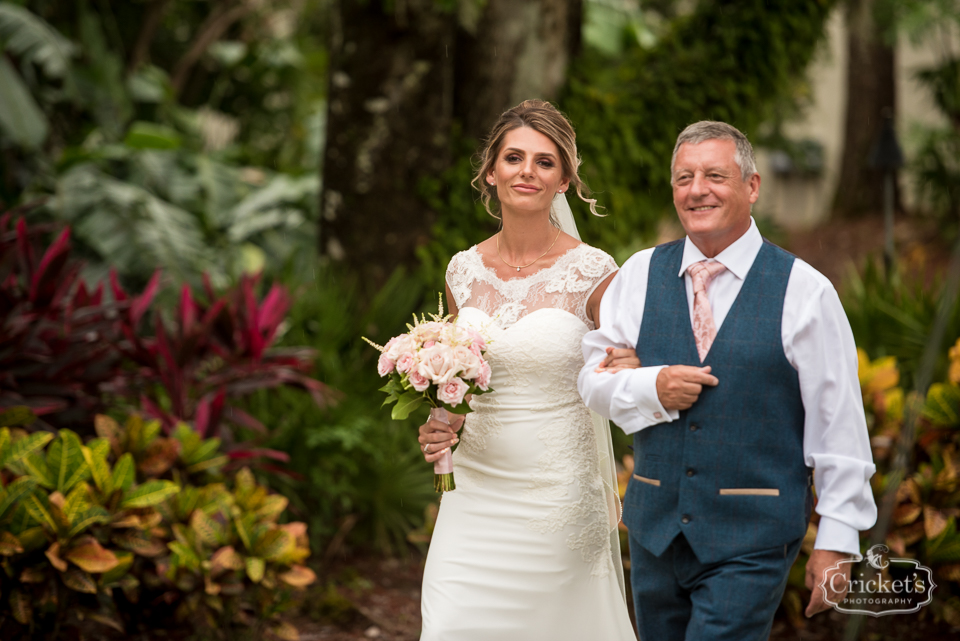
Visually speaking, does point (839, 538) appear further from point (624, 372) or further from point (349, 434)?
point (349, 434)

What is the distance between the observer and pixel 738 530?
2502 mm

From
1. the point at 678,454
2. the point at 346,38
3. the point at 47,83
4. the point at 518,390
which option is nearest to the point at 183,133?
the point at 47,83

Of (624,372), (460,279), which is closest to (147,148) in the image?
(460,279)

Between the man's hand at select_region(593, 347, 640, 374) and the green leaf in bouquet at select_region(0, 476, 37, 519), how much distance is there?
2.61 metres

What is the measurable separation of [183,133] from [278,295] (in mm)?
8513

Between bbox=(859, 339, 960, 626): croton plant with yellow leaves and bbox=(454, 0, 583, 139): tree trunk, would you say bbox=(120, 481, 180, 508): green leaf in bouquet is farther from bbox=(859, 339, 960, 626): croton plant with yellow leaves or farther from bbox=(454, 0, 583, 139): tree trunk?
bbox=(454, 0, 583, 139): tree trunk

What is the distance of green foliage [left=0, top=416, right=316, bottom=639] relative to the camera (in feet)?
12.5

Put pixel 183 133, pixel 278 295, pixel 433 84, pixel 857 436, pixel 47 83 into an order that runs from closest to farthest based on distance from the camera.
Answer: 1. pixel 857 436
2. pixel 278 295
3. pixel 433 84
4. pixel 47 83
5. pixel 183 133

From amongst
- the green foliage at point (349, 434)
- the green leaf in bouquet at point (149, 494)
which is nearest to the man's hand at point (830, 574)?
the green leaf in bouquet at point (149, 494)

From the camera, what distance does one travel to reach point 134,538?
4.05 m

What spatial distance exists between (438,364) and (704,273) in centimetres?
89

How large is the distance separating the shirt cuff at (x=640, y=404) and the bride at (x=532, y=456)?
1.81 feet

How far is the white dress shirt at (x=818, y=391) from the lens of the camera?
7.92ft

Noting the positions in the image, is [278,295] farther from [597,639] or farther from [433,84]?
[597,639]
